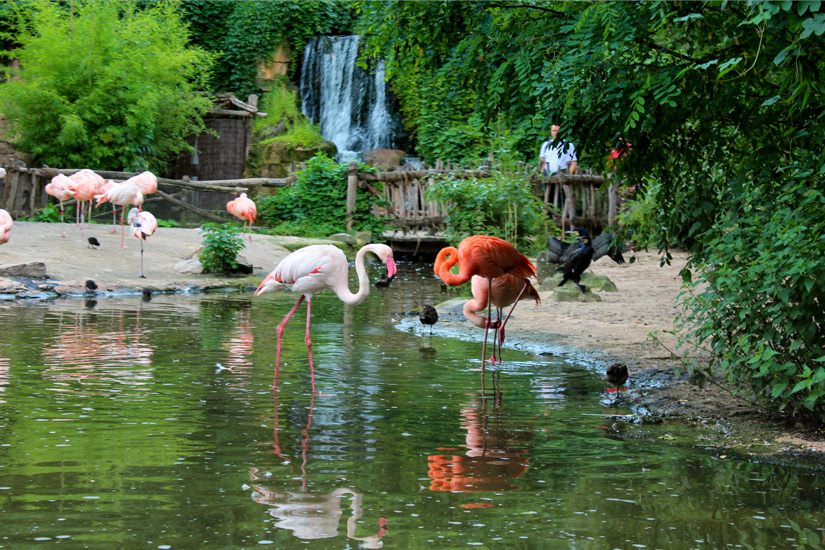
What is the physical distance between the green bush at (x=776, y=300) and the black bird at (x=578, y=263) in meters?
5.56

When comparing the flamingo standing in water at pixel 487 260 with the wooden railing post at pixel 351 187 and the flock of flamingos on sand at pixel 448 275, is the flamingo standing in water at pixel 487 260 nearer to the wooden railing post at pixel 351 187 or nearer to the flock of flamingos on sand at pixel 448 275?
the flock of flamingos on sand at pixel 448 275

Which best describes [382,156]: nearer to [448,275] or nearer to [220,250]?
[220,250]

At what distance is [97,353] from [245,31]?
76.3 ft

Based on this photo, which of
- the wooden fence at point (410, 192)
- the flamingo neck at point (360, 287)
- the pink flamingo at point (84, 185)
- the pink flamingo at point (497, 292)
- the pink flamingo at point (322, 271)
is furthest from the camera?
the wooden fence at point (410, 192)

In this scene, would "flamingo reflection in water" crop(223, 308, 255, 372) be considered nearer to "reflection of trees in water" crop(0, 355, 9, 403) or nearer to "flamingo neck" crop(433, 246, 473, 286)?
"reflection of trees in water" crop(0, 355, 9, 403)

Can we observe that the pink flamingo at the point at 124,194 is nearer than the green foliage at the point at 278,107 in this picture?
Yes

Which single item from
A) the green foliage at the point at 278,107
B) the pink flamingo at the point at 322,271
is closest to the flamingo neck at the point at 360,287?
the pink flamingo at the point at 322,271

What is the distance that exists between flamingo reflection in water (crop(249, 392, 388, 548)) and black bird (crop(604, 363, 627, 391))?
2.97m

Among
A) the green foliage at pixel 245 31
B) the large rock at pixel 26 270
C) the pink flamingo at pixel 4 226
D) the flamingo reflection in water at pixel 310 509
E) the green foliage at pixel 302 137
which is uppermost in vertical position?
the green foliage at pixel 245 31

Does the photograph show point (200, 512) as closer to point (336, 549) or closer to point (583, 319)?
point (336, 549)

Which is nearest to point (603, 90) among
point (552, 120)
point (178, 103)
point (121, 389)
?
point (552, 120)

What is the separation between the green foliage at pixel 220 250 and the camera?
13.4 m

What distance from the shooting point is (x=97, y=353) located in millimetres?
7027

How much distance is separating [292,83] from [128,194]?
52.1 ft
